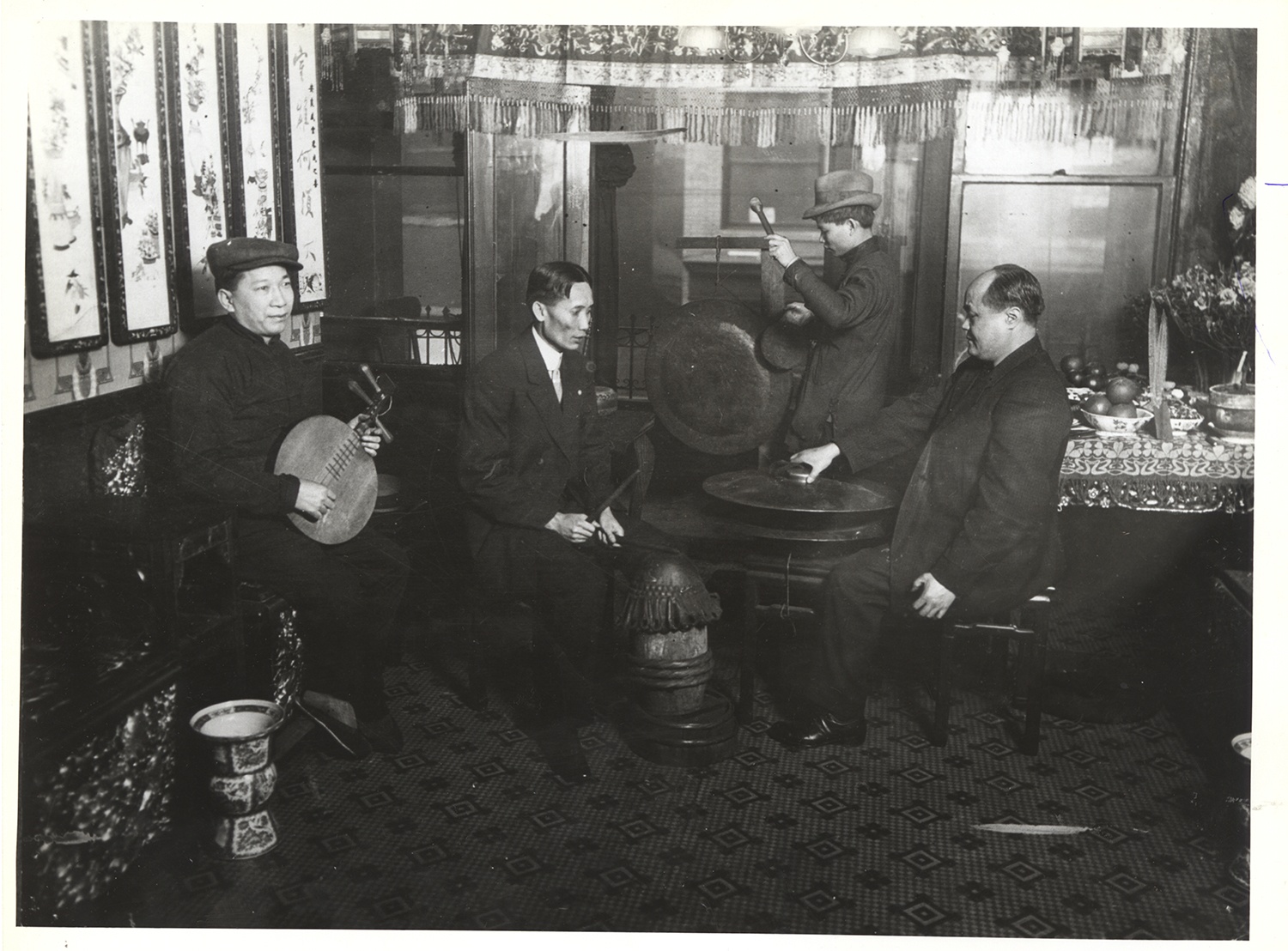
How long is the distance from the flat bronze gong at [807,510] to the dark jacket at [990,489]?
12 centimetres

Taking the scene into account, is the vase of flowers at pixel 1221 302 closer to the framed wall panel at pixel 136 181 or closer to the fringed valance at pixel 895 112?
the fringed valance at pixel 895 112

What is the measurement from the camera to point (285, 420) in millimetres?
3119

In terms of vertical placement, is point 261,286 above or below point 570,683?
above

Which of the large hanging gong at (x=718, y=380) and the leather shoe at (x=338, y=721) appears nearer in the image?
the leather shoe at (x=338, y=721)

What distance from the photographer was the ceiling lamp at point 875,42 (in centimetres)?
309

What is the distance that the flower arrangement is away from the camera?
320 centimetres

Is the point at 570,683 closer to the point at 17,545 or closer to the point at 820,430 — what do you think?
the point at 820,430

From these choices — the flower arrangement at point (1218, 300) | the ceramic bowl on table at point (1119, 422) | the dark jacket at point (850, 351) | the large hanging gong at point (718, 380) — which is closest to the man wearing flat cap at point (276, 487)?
the large hanging gong at point (718, 380)

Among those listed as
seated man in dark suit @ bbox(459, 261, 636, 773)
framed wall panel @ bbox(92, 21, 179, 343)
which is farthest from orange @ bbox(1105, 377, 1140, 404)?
framed wall panel @ bbox(92, 21, 179, 343)

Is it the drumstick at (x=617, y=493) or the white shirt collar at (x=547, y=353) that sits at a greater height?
the white shirt collar at (x=547, y=353)

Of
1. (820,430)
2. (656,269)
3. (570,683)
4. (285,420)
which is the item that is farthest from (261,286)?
(656,269)

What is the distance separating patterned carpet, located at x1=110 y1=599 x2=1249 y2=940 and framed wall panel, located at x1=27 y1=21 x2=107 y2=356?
51.3 inches

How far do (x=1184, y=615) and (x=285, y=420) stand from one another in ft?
8.88

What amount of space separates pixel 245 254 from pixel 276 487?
0.66 metres
